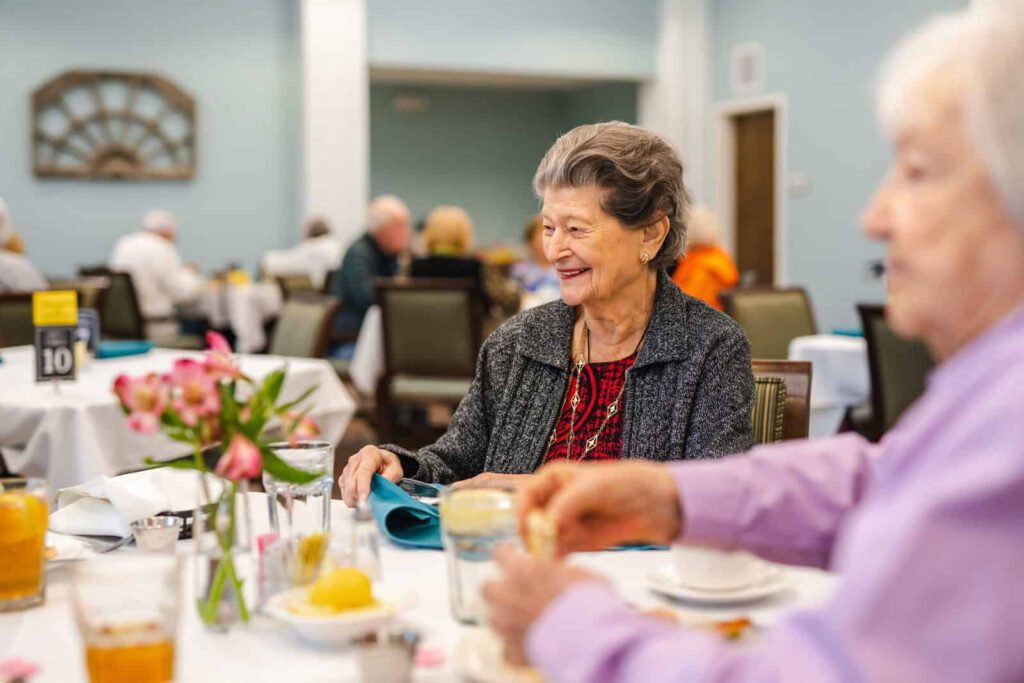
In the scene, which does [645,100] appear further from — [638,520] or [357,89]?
[638,520]

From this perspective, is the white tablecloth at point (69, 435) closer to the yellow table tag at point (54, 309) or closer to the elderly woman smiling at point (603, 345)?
the yellow table tag at point (54, 309)

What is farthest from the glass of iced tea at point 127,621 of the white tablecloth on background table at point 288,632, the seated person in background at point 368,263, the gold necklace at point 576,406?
the seated person in background at point 368,263

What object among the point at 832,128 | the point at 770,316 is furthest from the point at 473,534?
the point at 832,128

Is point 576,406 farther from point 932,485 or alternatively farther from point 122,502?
point 932,485

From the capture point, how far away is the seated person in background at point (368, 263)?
6.59m

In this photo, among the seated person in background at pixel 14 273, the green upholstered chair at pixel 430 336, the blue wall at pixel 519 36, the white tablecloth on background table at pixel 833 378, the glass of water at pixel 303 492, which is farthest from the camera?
the blue wall at pixel 519 36

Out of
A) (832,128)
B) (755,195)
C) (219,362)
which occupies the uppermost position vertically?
(832,128)

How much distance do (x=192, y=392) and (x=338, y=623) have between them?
0.83 feet

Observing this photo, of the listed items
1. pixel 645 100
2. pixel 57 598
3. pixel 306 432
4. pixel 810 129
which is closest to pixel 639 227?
pixel 306 432

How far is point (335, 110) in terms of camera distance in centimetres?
973

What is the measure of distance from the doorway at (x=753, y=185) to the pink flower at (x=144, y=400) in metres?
8.76

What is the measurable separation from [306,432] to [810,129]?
855 cm

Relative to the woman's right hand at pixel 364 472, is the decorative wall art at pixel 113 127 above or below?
above

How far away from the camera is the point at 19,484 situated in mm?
1280
